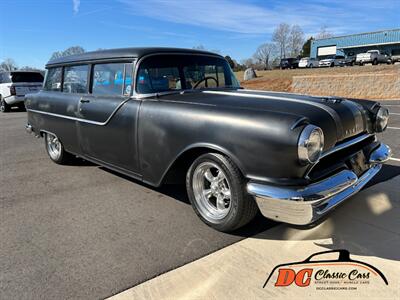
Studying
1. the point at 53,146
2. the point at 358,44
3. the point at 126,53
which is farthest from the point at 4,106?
the point at 358,44

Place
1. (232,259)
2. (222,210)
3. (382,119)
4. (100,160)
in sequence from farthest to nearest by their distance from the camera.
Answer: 1. (100,160)
2. (382,119)
3. (222,210)
4. (232,259)

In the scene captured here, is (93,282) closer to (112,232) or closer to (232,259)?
(112,232)

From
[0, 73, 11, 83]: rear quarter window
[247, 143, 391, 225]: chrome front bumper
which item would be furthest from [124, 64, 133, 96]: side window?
[0, 73, 11, 83]: rear quarter window

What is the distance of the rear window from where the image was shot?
44.2ft

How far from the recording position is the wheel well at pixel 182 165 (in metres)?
3.08

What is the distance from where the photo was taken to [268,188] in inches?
99.8

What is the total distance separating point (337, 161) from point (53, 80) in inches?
167

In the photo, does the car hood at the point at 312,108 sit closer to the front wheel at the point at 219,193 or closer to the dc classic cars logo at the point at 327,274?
the front wheel at the point at 219,193

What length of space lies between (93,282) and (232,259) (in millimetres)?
1021

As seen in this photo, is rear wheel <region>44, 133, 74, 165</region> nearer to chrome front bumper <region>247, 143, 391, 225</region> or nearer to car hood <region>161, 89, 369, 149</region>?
car hood <region>161, 89, 369, 149</region>

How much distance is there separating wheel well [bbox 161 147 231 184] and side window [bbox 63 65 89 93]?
1.82 metres

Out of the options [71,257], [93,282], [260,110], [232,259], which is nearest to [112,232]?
[71,257]

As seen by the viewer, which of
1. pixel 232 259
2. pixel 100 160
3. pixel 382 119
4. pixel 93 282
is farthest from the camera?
pixel 100 160

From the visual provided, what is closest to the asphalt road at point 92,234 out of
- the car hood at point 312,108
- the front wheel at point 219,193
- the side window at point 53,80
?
the front wheel at point 219,193
